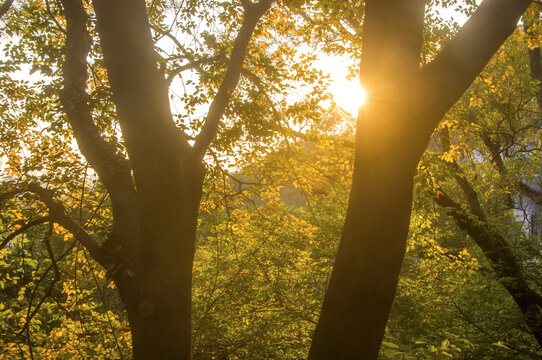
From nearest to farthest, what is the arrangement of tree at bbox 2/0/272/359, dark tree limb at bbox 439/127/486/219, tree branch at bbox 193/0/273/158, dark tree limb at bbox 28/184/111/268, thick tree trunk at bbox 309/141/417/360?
thick tree trunk at bbox 309/141/417/360, tree at bbox 2/0/272/359, dark tree limb at bbox 28/184/111/268, tree branch at bbox 193/0/273/158, dark tree limb at bbox 439/127/486/219

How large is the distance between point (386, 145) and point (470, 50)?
2.73 ft

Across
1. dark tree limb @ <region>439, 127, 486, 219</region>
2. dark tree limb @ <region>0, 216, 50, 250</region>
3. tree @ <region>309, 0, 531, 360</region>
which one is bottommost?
dark tree limb @ <region>0, 216, 50, 250</region>

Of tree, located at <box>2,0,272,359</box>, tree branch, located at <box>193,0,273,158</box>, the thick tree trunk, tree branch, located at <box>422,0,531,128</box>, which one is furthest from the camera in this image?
tree branch, located at <box>193,0,273,158</box>

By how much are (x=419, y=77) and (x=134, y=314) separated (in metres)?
2.72

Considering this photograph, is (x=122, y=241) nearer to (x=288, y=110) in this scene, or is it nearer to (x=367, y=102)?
(x=367, y=102)

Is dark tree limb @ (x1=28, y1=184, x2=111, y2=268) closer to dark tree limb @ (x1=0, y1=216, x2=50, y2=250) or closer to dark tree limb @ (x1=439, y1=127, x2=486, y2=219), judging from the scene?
dark tree limb @ (x1=0, y1=216, x2=50, y2=250)

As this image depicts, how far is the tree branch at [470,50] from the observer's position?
232cm

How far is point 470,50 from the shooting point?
233 centimetres

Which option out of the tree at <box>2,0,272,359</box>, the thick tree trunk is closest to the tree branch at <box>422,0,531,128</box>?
the thick tree trunk

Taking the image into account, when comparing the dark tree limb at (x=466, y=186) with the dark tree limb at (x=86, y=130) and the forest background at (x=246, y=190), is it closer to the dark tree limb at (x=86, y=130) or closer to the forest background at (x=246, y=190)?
the forest background at (x=246, y=190)

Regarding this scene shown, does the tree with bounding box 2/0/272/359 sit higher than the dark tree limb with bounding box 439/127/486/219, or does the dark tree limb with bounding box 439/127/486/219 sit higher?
the dark tree limb with bounding box 439/127/486/219

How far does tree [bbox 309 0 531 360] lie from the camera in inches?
84.7

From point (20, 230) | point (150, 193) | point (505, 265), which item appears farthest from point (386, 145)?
point (505, 265)

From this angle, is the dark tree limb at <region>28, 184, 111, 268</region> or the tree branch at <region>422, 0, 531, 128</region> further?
the dark tree limb at <region>28, 184, 111, 268</region>
